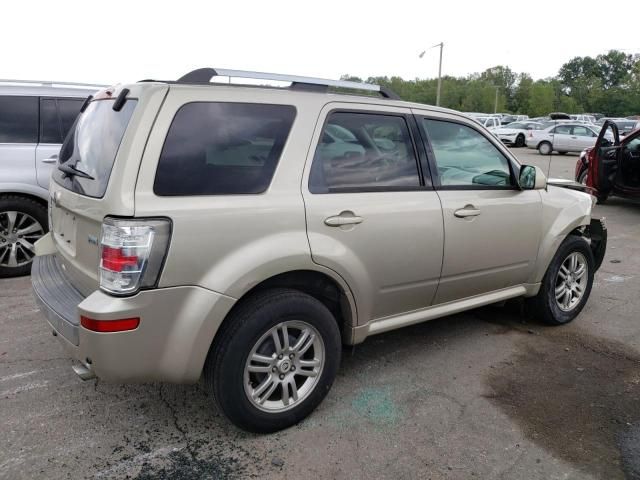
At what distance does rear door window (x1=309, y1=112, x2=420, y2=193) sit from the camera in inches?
121

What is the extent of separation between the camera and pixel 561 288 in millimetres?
4539

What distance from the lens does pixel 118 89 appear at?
297cm

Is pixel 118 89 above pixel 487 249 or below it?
above

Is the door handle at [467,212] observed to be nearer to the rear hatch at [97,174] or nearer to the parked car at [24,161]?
the rear hatch at [97,174]

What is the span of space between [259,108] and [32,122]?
3915 mm

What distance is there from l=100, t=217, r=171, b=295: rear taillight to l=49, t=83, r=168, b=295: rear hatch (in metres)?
0.08

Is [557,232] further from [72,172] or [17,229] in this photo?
[17,229]

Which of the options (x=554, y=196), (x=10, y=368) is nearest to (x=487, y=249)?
(x=554, y=196)

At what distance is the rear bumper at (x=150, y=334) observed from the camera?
2428 millimetres

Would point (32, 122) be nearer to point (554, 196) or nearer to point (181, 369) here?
point (181, 369)

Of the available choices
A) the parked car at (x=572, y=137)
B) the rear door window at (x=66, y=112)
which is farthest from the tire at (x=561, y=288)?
the parked car at (x=572, y=137)

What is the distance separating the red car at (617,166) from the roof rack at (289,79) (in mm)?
7919

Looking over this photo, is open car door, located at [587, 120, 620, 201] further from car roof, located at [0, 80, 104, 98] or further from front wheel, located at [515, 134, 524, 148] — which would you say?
front wheel, located at [515, 134, 524, 148]

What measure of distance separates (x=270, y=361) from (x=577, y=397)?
6.55 ft
